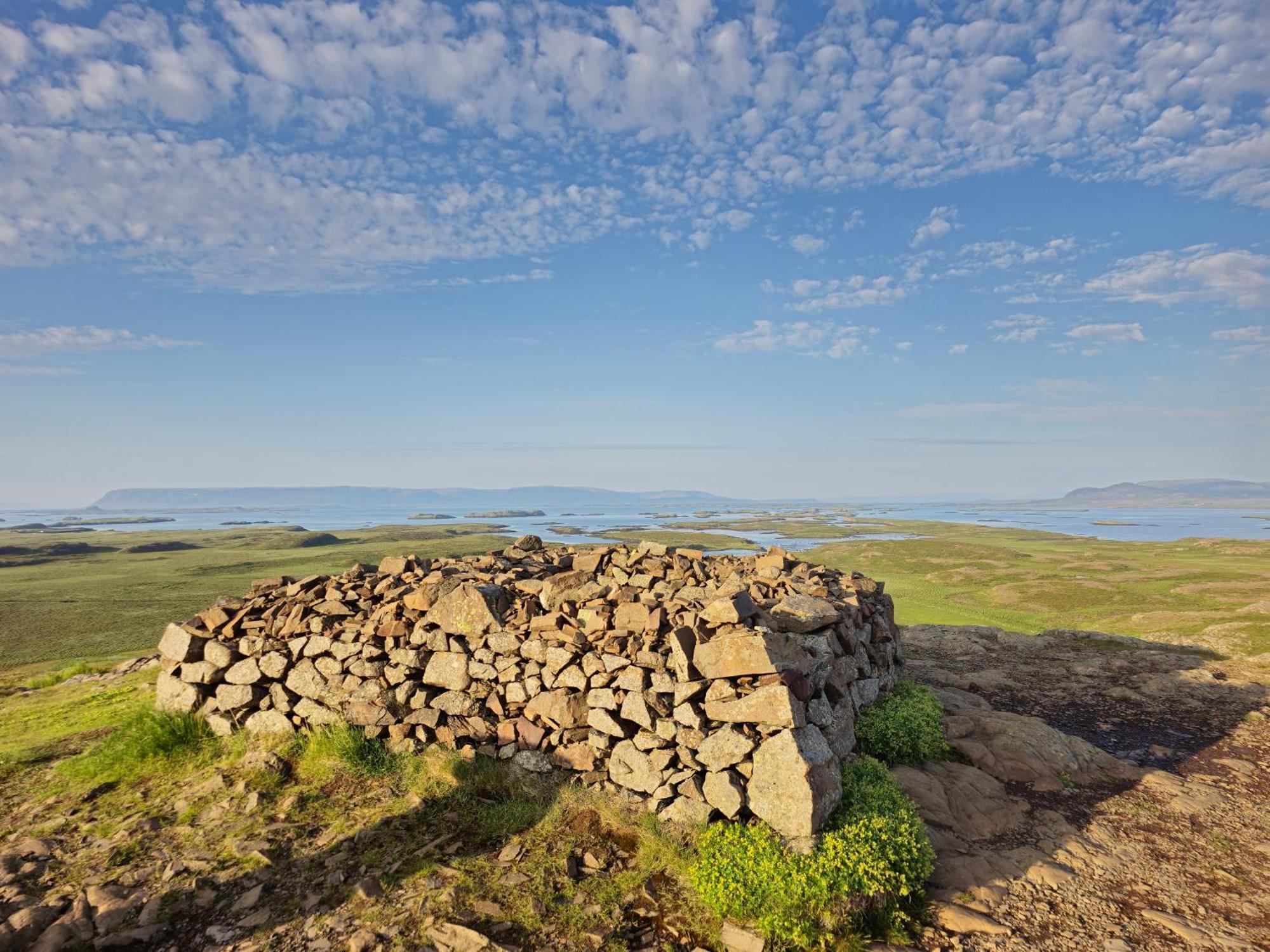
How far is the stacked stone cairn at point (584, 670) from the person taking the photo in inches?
343

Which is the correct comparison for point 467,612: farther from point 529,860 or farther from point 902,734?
point 902,734

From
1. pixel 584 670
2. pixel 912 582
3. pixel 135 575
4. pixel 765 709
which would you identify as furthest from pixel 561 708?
pixel 135 575

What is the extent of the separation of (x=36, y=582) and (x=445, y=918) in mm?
85581

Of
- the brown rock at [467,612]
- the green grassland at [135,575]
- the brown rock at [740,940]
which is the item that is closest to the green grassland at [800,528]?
the green grassland at [135,575]

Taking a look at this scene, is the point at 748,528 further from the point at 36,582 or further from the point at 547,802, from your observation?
the point at 547,802

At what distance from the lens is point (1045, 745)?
12.3 metres

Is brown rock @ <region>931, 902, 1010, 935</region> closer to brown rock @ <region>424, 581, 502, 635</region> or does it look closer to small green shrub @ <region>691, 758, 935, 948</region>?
small green shrub @ <region>691, 758, 935, 948</region>

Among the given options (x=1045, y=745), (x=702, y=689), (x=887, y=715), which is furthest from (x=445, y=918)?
(x=1045, y=745)

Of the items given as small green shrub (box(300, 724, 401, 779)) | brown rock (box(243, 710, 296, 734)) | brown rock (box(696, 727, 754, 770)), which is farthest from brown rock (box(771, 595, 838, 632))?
brown rock (box(243, 710, 296, 734))

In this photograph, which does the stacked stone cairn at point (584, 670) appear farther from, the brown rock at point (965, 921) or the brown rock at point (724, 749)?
the brown rock at point (965, 921)

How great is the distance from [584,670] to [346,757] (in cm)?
452

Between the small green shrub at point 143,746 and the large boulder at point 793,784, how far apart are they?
10.4 m

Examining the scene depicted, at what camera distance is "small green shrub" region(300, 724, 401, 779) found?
10188 millimetres

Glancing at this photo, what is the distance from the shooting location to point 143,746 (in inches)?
430
